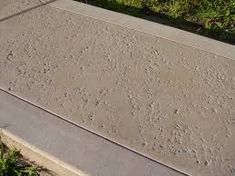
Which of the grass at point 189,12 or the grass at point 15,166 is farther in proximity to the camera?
the grass at point 189,12

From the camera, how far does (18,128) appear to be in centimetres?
242

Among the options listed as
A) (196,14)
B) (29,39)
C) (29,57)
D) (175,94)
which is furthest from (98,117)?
(196,14)

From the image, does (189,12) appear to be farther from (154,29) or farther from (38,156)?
(38,156)

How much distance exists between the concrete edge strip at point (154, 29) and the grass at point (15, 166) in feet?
4.56

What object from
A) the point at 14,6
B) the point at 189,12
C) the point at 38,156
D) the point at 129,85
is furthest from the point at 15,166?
the point at 189,12

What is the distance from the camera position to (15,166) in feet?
7.67

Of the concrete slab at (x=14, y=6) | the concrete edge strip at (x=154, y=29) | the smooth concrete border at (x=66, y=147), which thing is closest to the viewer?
the smooth concrete border at (x=66, y=147)

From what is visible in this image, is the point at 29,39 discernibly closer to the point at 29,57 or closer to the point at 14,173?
the point at 29,57

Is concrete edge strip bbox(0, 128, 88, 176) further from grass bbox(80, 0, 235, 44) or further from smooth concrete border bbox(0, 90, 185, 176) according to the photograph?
grass bbox(80, 0, 235, 44)

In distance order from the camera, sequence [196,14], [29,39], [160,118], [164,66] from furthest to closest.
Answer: [196,14], [29,39], [164,66], [160,118]

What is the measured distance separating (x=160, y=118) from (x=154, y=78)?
1.28ft

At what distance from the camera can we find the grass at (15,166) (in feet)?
7.54

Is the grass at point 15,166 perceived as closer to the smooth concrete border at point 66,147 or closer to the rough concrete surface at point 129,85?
the smooth concrete border at point 66,147

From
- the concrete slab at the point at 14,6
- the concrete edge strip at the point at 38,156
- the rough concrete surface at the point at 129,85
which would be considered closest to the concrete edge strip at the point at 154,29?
the rough concrete surface at the point at 129,85
